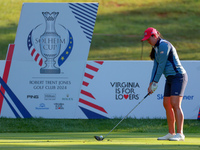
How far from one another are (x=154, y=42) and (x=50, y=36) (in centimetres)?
433

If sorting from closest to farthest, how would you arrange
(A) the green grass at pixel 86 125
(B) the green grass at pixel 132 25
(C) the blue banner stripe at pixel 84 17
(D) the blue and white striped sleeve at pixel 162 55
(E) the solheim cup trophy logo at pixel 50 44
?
(D) the blue and white striped sleeve at pixel 162 55
(A) the green grass at pixel 86 125
(E) the solheim cup trophy logo at pixel 50 44
(C) the blue banner stripe at pixel 84 17
(B) the green grass at pixel 132 25

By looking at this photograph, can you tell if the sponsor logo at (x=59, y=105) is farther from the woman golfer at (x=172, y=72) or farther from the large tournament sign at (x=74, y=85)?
the woman golfer at (x=172, y=72)

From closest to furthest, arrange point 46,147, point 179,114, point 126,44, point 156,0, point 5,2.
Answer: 1. point 46,147
2. point 179,114
3. point 126,44
4. point 5,2
5. point 156,0

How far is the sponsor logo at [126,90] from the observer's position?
38.5 feet

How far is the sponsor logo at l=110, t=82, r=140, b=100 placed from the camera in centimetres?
1175

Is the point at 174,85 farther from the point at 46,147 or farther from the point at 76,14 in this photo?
the point at 76,14

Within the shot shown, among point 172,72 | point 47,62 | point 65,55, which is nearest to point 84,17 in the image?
point 65,55

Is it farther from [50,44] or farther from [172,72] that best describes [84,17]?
[172,72]

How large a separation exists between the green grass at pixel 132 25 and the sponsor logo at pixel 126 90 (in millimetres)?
11858

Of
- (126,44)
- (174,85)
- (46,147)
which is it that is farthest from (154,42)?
(126,44)

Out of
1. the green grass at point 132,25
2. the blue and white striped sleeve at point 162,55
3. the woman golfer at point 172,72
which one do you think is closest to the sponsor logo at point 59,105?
the woman golfer at point 172,72

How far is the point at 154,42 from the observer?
26.7 ft

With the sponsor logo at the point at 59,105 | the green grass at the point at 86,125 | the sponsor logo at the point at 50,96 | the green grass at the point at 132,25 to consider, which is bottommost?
the green grass at the point at 86,125

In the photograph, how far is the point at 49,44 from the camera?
39.2ft
